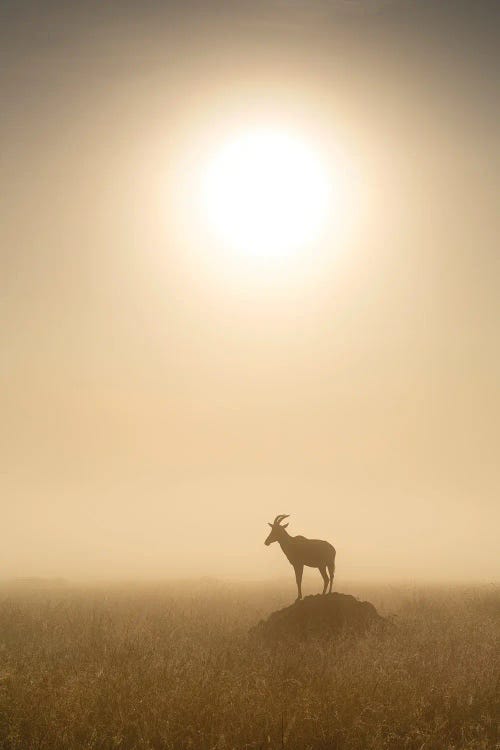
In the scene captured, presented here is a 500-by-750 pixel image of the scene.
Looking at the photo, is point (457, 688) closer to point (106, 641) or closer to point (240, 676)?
point (240, 676)

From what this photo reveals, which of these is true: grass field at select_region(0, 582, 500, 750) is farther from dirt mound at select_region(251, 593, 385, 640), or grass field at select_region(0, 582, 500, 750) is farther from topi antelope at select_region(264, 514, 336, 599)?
topi antelope at select_region(264, 514, 336, 599)

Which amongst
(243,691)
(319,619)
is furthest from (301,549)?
(243,691)

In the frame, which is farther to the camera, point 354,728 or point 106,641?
point 106,641

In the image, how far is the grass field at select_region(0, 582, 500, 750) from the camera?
623 centimetres

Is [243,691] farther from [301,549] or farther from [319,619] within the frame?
[301,549]

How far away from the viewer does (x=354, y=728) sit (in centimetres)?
645

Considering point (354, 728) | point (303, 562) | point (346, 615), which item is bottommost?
point (354, 728)

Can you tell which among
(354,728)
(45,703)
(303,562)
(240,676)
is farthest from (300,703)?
(303,562)

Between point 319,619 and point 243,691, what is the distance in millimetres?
6176

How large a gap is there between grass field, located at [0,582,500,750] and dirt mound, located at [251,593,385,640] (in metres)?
0.77

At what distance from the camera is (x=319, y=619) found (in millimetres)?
12930

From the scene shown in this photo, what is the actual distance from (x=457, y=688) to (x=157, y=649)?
5.92 m

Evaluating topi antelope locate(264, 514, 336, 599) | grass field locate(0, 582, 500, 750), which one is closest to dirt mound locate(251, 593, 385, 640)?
grass field locate(0, 582, 500, 750)

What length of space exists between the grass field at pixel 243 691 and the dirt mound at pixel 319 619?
77 cm
